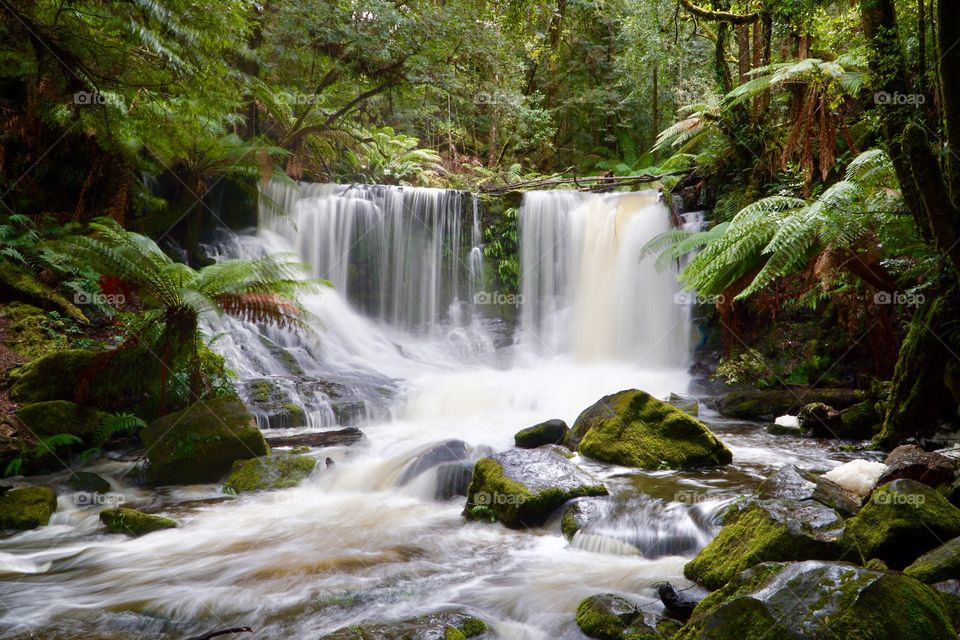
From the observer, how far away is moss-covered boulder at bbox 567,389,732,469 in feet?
20.0

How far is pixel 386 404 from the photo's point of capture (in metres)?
9.03

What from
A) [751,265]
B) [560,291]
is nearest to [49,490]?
[751,265]

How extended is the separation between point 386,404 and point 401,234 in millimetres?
5618

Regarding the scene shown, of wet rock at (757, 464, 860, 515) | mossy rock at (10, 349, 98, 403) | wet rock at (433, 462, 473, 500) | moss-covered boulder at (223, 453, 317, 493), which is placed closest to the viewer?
wet rock at (757, 464, 860, 515)

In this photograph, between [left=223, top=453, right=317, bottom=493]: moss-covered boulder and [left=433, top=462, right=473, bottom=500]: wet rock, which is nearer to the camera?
[left=433, top=462, right=473, bottom=500]: wet rock

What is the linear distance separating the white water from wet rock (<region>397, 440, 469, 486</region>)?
10 centimetres

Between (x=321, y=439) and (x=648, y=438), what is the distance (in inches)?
148

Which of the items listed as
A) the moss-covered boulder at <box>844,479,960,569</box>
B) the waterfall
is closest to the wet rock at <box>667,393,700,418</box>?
the waterfall

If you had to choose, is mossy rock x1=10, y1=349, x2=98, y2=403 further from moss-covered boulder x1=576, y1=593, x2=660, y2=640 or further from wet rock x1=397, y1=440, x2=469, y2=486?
moss-covered boulder x1=576, y1=593, x2=660, y2=640

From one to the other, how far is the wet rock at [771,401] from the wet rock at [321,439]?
5.03 m

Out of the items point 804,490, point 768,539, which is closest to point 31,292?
point 768,539

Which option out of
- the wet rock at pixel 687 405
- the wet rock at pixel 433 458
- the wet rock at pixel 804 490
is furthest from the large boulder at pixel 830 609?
the wet rock at pixel 687 405

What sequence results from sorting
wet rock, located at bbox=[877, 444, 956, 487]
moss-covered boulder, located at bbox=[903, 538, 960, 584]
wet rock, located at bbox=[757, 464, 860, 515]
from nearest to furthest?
1. moss-covered boulder, located at bbox=[903, 538, 960, 584]
2. wet rock, located at bbox=[757, 464, 860, 515]
3. wet rock, located at bbox=[877, 444, 956, 487]

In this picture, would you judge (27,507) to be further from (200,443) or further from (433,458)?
(433,458)
